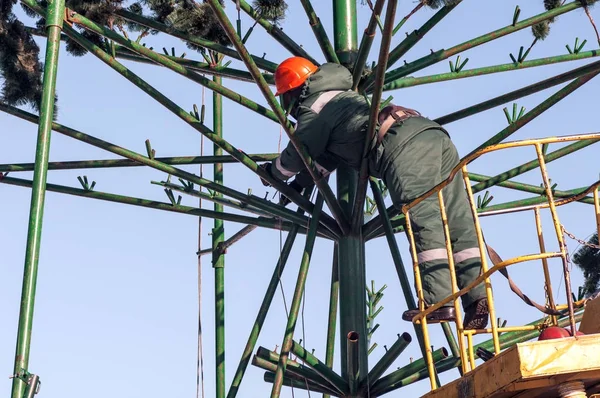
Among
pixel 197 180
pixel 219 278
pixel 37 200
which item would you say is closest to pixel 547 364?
pixel 37 200

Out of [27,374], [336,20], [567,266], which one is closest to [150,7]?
[336,20]

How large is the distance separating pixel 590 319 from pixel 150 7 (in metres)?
6.04

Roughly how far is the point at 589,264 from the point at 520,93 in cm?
624

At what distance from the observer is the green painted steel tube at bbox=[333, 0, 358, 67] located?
1019cm

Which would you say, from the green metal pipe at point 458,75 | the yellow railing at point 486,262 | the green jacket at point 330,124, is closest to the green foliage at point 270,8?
the green jacket at point 330,124

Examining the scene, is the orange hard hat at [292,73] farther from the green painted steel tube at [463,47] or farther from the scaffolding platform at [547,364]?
the scaffolding platform at [547,364]

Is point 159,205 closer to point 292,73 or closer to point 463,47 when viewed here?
point 292,73

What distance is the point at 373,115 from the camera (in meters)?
8.16

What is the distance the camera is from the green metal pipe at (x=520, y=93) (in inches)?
351

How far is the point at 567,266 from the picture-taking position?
538 centimetres

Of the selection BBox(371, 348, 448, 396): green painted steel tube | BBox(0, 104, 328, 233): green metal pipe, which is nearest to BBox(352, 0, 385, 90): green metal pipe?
BBox(0, 104, 328, 233): green metal pipe

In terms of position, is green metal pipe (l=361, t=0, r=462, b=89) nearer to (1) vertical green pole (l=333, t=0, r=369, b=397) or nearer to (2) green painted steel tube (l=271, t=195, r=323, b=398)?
(1) vertical green pole (l=333, t=0, r=369, b=397)

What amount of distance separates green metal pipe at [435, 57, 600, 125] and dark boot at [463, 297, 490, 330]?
2.63 meters

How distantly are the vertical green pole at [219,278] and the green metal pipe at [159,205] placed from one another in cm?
80
